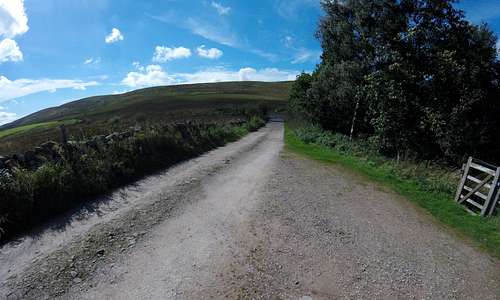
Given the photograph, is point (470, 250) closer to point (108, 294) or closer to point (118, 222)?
point (108, 294)

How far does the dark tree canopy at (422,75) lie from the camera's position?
51.0ft

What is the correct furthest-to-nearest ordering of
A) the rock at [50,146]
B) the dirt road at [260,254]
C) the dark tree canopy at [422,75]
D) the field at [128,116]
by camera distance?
the field at [128,116] < the dark tree canopy at [422,75] < the rock at [50,146] < the dirt road at [260,254]

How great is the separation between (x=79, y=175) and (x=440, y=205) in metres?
11.4

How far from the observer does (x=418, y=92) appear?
16734 millimetres

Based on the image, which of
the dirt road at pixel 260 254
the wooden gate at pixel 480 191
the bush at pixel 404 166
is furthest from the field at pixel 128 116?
the wooden gate at pixel 480 191

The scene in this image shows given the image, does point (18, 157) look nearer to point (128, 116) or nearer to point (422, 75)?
point (422, 75)

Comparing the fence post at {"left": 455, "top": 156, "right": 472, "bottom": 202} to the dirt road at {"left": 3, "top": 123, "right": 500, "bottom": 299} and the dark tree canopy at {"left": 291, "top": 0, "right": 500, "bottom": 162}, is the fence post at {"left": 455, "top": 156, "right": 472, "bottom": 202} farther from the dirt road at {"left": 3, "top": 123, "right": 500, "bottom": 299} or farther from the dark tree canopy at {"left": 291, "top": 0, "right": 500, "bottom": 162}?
the dark tree canopy at {"left": 291, "top": 0, "right": 500, "bottom": 162}

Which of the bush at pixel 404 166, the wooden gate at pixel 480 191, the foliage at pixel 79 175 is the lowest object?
the bush at pixel 404 166

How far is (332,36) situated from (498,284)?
2195 centimetres

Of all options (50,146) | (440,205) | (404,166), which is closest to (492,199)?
(440,205)

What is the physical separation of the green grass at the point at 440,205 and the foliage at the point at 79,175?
8.67 meters

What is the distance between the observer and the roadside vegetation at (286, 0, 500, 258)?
15.0 meters

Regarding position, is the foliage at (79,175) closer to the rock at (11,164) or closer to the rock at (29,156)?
the rock at (11,164)

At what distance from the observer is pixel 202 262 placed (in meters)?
5.33
